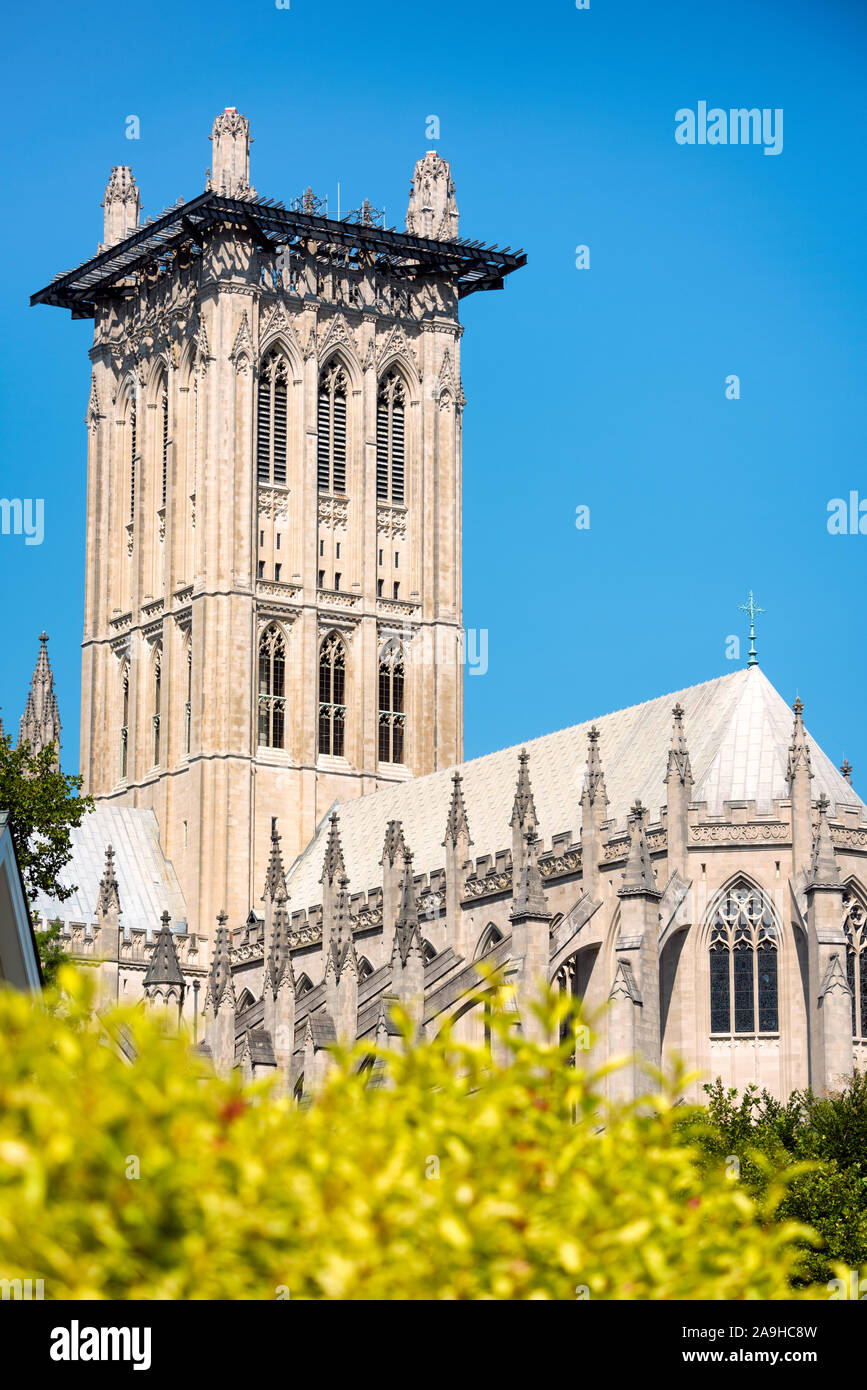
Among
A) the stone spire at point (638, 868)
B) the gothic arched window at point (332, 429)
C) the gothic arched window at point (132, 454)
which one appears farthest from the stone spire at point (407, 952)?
the gothic arched window at point (132, 454)

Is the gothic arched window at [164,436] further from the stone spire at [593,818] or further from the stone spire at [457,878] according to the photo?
the stone spire at [593,818]

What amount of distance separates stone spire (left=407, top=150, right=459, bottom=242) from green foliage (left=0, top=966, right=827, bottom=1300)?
282 feet

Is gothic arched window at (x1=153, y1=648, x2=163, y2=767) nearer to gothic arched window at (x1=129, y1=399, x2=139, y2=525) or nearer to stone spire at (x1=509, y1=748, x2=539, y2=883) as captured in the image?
gothic arched window at (x1=129, y1=399, x2=139, y2=525)

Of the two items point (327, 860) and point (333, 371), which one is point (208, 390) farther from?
point (327, 860)

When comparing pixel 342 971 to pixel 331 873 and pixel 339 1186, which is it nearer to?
pixel 331 873

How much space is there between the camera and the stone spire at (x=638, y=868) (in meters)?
58.2

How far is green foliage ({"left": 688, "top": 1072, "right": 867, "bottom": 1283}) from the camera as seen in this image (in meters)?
46.3

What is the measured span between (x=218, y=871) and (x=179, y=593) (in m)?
11.3

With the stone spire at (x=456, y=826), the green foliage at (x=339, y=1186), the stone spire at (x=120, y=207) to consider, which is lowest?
the green foliage at (x=339, y=1186)

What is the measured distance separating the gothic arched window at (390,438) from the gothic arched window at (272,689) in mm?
7723

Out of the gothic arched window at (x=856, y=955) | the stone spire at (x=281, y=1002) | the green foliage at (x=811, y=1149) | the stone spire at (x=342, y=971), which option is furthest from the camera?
the stone spire at (x=281, y=1002)

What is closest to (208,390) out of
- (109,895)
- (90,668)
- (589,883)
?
(90,668)

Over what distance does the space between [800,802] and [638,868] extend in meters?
4.52
